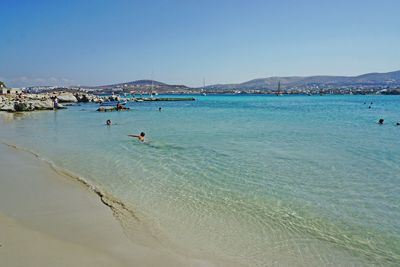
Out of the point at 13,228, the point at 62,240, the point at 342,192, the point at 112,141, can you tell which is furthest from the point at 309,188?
the point at 112,141

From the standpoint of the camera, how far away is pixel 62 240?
20.7 ft

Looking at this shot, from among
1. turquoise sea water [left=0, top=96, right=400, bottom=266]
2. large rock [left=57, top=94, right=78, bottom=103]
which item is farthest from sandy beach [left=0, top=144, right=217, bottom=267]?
large rock [left=57, top=94, right=78, bottom=103]

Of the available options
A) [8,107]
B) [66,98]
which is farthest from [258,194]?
[66,98]

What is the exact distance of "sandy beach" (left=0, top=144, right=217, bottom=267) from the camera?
5584 mm

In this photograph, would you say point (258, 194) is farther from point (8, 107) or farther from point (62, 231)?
point (8, 107)

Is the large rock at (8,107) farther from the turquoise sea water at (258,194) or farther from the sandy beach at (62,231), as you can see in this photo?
the sandy beach at (62,231)

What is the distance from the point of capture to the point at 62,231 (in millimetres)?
6746

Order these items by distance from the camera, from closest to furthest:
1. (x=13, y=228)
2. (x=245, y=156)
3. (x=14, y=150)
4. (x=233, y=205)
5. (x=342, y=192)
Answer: (x=13, y=228)
(x=233, y=205)
(x=342, y=192)
(x=245, y=156)
(x=14, y=150)

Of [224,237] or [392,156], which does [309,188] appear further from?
[392,156]

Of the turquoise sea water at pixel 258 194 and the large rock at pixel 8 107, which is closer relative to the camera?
the turquoise sea water at pixel 258 194

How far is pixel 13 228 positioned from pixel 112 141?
13.5m

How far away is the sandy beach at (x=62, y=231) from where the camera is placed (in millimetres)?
5584

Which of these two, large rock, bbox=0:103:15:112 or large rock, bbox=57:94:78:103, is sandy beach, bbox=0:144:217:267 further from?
large rock, bbox=57:94:78:103

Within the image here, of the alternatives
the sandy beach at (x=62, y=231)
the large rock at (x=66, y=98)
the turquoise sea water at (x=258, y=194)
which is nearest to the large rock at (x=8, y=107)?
the large rock at (x=66, y=98)
